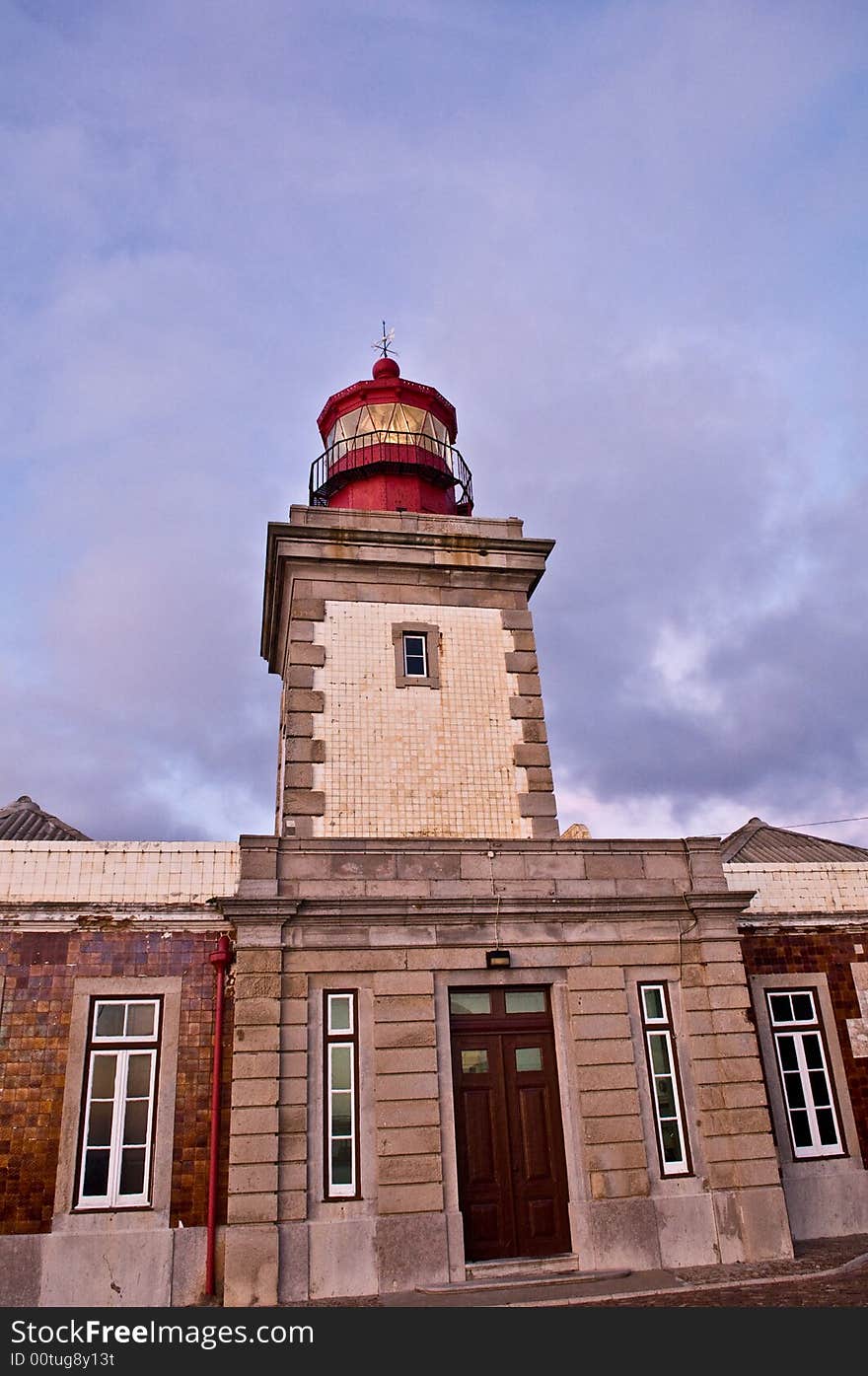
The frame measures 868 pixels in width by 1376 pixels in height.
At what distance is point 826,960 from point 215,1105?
27.2 ft

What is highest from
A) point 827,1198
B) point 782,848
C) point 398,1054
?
A: point 782,848

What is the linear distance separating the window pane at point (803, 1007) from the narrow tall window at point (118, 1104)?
8272 mm

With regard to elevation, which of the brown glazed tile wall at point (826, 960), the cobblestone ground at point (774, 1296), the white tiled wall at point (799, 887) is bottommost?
the cobblestone ground at point (774, 1296)

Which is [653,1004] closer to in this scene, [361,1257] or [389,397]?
[361,1257]

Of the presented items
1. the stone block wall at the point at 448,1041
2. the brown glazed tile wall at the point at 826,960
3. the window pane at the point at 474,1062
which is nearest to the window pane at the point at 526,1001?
the stone block wall at the point at 448,1041

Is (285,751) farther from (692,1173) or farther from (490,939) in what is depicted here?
(692,1173)

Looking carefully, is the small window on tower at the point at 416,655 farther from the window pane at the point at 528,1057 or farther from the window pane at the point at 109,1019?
the window pane at the point at 109,1019

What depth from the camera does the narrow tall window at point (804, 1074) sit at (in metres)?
11.9

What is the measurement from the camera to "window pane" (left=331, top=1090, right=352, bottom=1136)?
993 centimetres

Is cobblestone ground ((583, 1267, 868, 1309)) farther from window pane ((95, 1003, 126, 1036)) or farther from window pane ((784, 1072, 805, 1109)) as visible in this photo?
window pane ((95, 1003, 126, 1036))

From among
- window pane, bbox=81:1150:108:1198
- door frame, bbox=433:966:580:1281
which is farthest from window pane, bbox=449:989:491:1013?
window pane, bbox=81:1150:108:1198

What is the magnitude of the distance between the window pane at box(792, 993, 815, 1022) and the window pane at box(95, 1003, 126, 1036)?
865 centimetres

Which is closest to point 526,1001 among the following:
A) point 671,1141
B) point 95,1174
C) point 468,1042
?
point 468,1042

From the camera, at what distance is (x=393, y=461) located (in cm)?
1583
